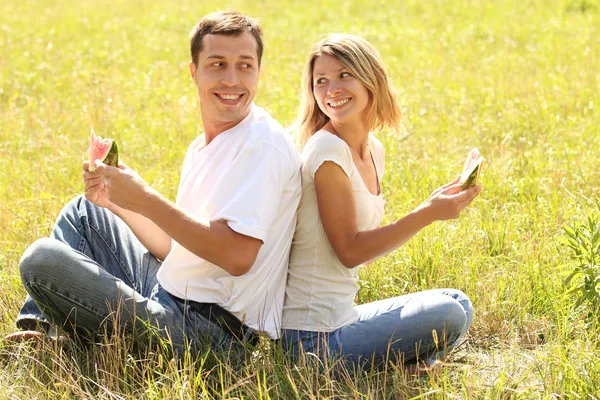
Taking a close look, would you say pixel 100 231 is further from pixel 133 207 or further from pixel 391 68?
pixel 391 68

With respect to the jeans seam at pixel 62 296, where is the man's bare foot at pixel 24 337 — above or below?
below

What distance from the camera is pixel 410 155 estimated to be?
641 cm

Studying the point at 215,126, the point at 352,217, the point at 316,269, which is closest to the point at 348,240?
the point at 352,217

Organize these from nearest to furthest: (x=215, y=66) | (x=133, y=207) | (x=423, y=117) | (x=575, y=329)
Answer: (x=133, y=207) → (x=215, y=66) → (x=575, y=329) → (x=423, y=117)

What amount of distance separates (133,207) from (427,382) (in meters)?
1.35

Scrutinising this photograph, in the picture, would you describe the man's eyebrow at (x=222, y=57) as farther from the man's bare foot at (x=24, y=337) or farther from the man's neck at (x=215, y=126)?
the man's bare foot at (x=24, y=337)

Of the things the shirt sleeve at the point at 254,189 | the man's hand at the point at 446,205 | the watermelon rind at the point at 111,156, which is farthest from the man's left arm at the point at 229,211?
the man's hand at the point at 446,205

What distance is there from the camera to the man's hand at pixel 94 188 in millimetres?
3650

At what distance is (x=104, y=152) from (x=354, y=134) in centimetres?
105

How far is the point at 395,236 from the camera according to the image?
3.46m

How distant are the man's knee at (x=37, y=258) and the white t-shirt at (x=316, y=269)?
0.97m

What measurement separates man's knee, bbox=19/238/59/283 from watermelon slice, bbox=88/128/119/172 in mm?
362

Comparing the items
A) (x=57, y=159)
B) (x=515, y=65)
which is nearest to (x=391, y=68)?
(x=515, y=65)

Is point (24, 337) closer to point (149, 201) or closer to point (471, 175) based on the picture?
point (149, 201)
